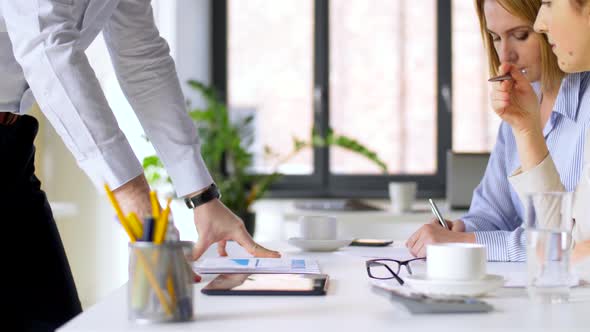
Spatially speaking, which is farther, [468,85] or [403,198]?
[468,85]

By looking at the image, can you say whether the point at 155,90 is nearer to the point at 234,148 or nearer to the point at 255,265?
the point at 255,265

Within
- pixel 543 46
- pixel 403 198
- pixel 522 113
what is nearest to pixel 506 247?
pixel 522 113

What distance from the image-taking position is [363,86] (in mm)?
5484

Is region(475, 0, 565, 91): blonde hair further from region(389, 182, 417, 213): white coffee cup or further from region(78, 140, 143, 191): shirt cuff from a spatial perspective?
region(389, 182, 417, 213): white coffee cup

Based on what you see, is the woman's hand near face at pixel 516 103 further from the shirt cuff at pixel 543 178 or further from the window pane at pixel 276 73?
the window pane at pixel 276 73

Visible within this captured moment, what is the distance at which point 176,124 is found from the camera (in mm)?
1784

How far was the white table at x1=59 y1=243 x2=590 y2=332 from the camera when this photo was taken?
1.00 meters

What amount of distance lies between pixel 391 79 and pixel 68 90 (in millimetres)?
4179

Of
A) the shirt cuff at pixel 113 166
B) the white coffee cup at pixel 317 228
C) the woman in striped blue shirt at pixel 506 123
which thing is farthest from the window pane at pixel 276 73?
the shirt cuff at pixel 113 166

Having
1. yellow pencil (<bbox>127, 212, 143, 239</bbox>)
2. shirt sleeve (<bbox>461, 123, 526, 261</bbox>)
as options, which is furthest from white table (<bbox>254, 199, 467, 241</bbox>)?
yellow pencil (<bbox>127, 212, 143, 239</bbox>)

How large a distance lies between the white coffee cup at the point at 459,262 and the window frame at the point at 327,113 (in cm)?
423

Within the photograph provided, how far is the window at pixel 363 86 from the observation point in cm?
545

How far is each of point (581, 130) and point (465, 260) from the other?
86 cm

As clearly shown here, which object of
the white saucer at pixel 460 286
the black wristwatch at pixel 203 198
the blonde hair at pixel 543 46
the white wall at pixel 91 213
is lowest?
the white wall at pixel 91 213
